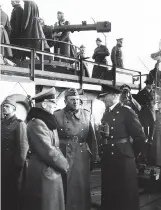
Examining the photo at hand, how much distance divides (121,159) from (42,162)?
1319mm

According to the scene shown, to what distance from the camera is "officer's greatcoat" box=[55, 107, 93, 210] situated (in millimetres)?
3846

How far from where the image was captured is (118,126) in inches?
163

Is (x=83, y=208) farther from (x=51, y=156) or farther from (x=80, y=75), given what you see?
(x=80, y=75)

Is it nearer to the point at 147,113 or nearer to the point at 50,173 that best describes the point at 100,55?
the point at 147,113

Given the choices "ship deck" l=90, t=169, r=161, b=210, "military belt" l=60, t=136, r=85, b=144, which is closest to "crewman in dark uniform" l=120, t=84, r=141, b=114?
"military belt" l=60, t=136, r=85, b=144

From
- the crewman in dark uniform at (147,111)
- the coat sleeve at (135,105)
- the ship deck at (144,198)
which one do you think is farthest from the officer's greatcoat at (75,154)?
the crewman in dark uniform at (147,111)

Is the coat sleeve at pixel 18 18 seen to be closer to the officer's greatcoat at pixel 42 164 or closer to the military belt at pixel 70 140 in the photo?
the military belt at pixel 70 140

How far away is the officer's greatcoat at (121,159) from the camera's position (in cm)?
412

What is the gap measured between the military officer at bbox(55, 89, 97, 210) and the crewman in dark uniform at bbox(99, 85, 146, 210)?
1.30ft

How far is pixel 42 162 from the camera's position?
325 cm

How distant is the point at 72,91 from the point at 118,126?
2.69 ft

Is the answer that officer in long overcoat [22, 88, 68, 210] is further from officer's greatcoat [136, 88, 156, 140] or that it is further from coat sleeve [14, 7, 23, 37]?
coat sleeve [14, 7, 23, 37]

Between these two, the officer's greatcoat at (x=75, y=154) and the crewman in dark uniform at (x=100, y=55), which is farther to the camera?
the crewman in dark uniform at (x=100, y=55)

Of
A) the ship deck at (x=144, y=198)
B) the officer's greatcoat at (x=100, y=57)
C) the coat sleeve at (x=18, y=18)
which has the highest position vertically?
the coat sleeve at (x=18, y=18)
